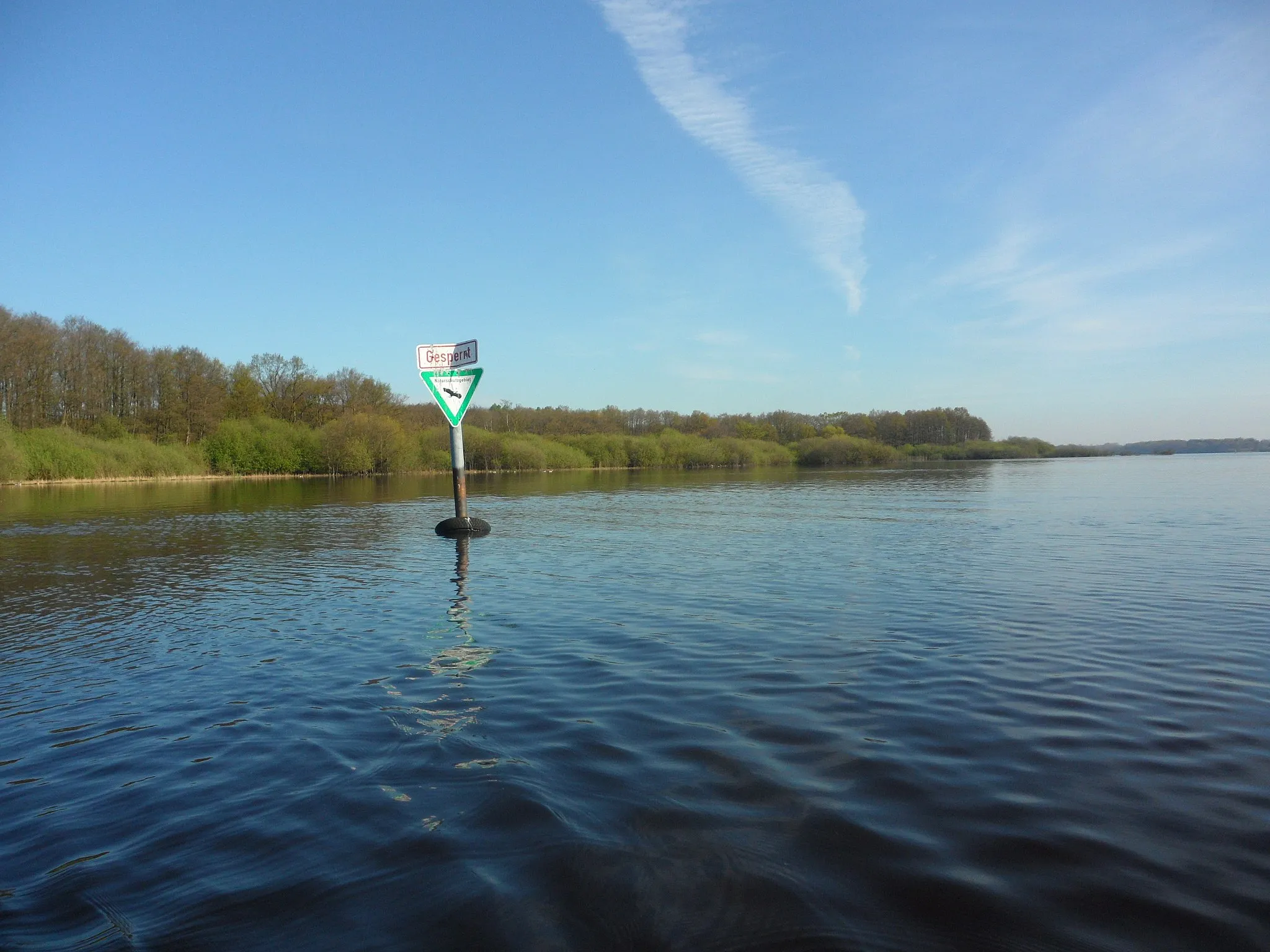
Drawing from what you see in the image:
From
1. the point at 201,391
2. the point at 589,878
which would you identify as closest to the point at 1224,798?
the point at 589,878

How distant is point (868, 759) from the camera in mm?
4898

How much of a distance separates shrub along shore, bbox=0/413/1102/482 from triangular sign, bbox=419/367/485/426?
5914 centimetres

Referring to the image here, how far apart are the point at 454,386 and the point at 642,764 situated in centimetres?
1631

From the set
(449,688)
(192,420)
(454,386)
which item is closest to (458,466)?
(454,386)

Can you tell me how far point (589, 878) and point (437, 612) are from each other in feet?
24.8

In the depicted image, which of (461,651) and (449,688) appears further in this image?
(461,651)

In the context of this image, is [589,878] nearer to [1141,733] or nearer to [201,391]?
[1141,733]

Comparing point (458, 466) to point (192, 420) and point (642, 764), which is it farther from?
point (192, 420)

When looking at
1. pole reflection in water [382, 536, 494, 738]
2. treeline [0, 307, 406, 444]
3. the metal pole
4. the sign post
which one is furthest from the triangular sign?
treeline [0, 307, 406, 444]

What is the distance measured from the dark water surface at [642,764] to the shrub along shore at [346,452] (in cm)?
6852

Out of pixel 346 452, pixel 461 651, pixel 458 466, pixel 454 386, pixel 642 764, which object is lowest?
pixel 461 651

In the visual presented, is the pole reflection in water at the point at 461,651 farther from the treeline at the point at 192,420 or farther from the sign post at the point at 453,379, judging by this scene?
the treeline at the point at 192,420

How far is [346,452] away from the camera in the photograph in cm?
9312

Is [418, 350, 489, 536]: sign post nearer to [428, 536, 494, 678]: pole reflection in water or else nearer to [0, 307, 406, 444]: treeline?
[428, 536, 494, 678]: pole reflection in water
